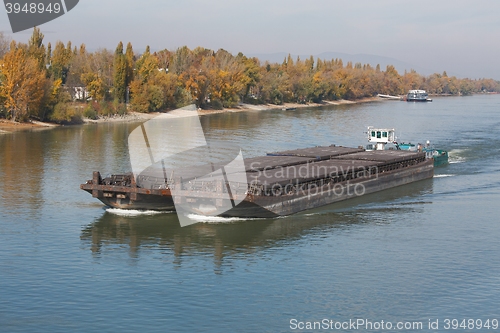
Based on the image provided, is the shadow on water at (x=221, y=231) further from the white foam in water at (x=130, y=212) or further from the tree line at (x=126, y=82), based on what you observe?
the tree line at (x=126, y=82)

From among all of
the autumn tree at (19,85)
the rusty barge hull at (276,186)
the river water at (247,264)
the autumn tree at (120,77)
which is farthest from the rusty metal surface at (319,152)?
the autumn tree at (120,77)

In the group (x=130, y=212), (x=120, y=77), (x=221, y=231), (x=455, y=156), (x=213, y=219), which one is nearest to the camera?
(x=221, y=231)

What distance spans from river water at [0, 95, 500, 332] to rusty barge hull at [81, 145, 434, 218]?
2.08 feet

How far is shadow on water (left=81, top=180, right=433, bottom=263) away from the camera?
25.1 meters

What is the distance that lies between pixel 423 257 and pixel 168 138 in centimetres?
4214

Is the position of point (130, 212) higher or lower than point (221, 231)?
higher

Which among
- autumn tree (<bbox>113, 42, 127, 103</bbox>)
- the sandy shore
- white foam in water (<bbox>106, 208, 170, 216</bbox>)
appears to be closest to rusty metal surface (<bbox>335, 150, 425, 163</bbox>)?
white foam in water (<bbox>106, 208, 170, 216</bbox>)

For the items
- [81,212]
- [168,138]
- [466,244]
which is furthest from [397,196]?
[168,138]

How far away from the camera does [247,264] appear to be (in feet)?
76.5

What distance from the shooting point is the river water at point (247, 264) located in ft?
60.8

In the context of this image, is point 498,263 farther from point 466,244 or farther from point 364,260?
point 364,260

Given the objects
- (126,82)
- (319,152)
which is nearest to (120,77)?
(126,82)

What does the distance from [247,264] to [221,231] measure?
157 inches

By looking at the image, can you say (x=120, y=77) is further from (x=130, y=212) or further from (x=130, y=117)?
(x=130, y=212)
